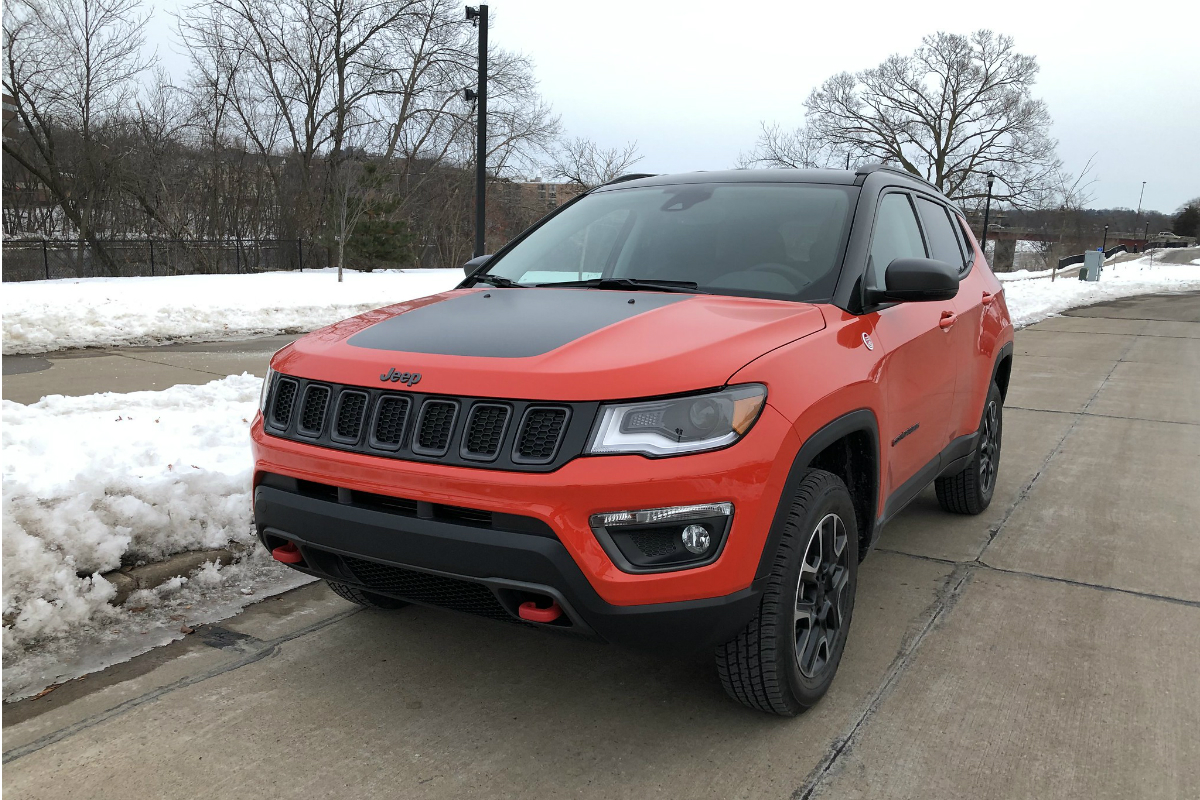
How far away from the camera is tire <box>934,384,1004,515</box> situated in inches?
202

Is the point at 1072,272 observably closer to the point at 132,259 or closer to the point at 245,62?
the point at 245,62

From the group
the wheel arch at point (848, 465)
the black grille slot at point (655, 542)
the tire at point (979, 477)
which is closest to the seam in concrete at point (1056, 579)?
the tire at point (979, 477)

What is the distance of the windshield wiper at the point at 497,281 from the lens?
3.88m

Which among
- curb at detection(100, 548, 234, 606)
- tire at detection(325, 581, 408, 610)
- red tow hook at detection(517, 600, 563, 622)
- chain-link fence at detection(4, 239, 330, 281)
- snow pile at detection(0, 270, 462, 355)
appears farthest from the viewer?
chain-link fence at detection(4, 239, 330, 281)

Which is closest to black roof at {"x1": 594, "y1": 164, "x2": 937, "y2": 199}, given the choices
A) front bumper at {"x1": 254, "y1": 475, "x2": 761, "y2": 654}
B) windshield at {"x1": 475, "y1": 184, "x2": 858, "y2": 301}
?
windshield at {"x1": 475, "y1": 184, "x2": 858, "y2": 301}

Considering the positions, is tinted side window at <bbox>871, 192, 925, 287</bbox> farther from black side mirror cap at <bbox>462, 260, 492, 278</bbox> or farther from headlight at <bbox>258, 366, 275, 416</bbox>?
headlight at <bbox>258, 366, 275, 416</bbox>

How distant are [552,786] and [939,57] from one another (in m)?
59.0

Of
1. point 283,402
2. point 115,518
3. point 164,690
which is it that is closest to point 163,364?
point 115,518

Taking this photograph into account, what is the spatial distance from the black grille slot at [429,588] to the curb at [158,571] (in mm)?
1574

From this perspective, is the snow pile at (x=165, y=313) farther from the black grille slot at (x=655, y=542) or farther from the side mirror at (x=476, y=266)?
the black grille slot at (x=655, y=542)

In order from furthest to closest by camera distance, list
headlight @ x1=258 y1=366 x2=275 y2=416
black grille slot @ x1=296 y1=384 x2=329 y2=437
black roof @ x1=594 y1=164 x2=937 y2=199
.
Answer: black roof @ x1=594 y1=164 x2=937 y2=199 → headlight @ x1=258 y1=366 x2=275 y2=416 → black grille slot @ x1=296 y1=384 x2=329 y2=437

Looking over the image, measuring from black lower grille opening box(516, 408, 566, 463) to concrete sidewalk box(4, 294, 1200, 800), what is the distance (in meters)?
0.97

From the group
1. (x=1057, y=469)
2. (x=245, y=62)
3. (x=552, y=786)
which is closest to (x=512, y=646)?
(x=552, y=786)

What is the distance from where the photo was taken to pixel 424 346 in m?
2.79
